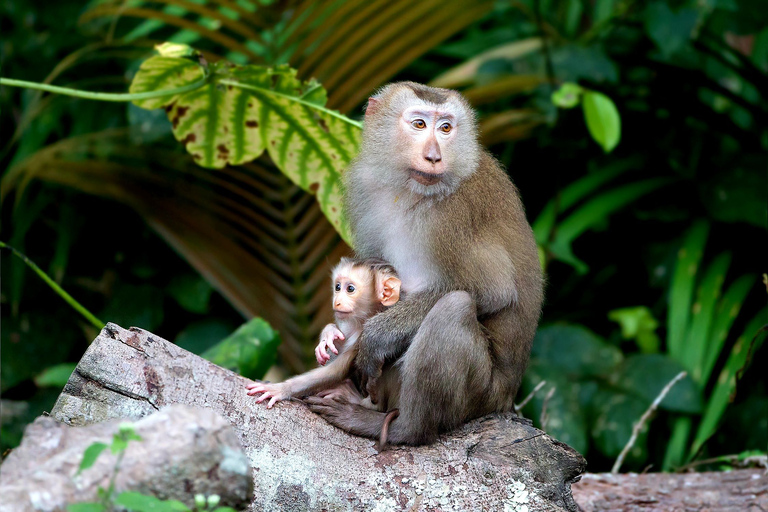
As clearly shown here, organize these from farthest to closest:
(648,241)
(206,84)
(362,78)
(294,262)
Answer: (648,241) → (294,262) → (362,78) → (206,84)

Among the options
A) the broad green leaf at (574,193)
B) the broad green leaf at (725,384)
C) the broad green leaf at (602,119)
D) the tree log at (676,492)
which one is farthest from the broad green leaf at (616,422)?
the broad green leaf at (602,119)

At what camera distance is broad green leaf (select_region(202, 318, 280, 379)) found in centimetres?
438

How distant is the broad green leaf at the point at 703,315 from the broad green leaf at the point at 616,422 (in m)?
0.64

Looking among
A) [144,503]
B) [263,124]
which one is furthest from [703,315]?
[144,503]

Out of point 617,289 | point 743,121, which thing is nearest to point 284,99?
point 617,289

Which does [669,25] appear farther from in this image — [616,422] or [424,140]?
[424,140]

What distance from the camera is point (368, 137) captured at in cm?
406

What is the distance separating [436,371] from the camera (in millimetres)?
3365

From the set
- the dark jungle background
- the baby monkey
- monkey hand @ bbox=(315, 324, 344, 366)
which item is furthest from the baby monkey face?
the dark jungle background

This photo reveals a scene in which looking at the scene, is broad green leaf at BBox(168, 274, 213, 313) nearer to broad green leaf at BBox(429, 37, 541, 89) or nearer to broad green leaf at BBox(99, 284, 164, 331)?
broad green leaf at BBox(99, 284, 164, 331)

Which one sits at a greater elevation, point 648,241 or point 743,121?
point 743,121

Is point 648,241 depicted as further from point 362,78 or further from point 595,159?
point 362,78

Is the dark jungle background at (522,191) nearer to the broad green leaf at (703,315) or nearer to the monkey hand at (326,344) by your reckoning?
the broad green leaf at (703,315)

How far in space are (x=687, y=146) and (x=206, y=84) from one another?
15.3 ft
